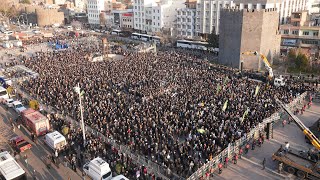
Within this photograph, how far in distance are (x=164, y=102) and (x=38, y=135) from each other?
956cm

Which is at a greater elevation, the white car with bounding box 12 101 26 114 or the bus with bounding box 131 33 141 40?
the bus with bounding box 131 33 141 40

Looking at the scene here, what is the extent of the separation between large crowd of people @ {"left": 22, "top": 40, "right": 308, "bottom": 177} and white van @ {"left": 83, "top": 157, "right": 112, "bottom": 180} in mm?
1824

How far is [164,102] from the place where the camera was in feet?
74.9

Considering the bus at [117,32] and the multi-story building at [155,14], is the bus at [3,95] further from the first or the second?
the bus at [117,32]

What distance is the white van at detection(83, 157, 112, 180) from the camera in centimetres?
1415

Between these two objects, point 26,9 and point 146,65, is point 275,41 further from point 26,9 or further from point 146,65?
point 26,9

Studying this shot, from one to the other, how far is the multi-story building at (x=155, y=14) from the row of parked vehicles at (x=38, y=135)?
139 feet

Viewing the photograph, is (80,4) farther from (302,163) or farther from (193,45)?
(302,163)

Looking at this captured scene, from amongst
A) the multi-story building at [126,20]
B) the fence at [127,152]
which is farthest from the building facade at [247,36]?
the multi-story building at [126,20]

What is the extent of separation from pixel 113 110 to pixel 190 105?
5.96 metres

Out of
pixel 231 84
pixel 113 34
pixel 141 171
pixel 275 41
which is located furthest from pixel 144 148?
pixel 113 34

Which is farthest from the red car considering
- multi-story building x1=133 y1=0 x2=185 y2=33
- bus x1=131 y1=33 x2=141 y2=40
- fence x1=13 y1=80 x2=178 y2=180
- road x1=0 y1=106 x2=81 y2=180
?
multi-story building x1=133 y1=0 x2=185 y2=33

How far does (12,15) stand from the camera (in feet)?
308

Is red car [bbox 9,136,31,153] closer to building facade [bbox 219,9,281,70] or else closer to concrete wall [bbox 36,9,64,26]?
building facade [bbox 219,9,281,70]
